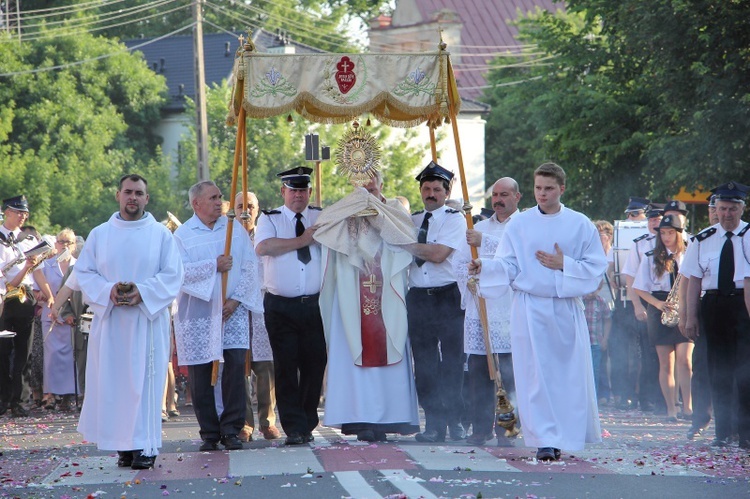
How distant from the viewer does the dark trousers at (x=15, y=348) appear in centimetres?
1589

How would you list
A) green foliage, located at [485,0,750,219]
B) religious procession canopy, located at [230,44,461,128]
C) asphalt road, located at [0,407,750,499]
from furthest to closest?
green foliage, located at [485,0,750,219] < religious procession canopy, located at [230,44,461,128] < asphalt road, located at [0,407,750,499]

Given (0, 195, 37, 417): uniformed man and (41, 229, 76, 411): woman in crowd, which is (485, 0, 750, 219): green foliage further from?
(0, 195, 37, 417): uniformed man

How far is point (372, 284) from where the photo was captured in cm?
1184

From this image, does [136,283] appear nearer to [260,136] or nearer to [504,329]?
[504,329]

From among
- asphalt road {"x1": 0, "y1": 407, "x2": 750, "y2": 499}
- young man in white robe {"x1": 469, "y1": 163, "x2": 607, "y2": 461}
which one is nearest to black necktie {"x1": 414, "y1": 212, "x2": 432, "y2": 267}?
young man in white robe {"x1": 469, "y1": 163, "x2": 607, "y2": 461}

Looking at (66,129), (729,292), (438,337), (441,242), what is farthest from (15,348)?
(66,129)

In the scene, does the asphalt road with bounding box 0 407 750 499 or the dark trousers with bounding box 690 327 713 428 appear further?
the dark trousers with bounding box 690 327 713 428

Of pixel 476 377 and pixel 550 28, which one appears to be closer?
pixel 476 377

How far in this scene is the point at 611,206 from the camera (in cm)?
3447

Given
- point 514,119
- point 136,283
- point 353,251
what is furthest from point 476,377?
point 514,119

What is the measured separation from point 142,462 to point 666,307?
660cm

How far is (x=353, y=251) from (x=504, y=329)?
59.0 inches

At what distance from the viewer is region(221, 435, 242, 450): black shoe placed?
11.2m

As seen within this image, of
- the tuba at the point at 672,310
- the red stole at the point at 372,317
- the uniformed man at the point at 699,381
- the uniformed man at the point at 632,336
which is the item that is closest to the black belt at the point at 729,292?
the uniformed man at the point at 699,381
